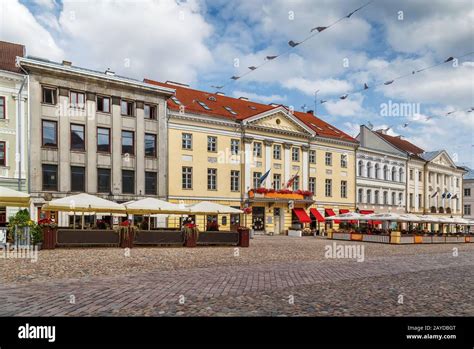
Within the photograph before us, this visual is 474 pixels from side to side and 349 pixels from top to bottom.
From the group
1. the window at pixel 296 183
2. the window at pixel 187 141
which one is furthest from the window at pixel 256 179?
the window at pixel 187 141

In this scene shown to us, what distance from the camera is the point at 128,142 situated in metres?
32.9

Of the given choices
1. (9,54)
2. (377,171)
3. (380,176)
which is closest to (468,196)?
(380,176)

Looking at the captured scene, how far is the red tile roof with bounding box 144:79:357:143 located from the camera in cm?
3712

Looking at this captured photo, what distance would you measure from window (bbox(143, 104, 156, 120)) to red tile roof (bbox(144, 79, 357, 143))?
1.45 metres

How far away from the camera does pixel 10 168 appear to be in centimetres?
2772

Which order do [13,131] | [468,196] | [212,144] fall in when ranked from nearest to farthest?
1. [13,131]
2. [212,144]
3. [468,196]

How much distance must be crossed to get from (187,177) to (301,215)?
12.4 m

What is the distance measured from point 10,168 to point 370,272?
23594mm

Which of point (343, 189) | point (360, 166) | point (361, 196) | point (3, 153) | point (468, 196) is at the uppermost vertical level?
point (360, 166)

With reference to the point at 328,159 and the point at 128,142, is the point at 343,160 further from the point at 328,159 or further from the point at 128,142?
the point at 128,142

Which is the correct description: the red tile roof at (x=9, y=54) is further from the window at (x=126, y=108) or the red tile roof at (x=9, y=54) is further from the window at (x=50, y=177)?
the window at (x=126, y=108)

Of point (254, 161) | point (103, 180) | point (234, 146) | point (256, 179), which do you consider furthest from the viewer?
point (256, 179)
